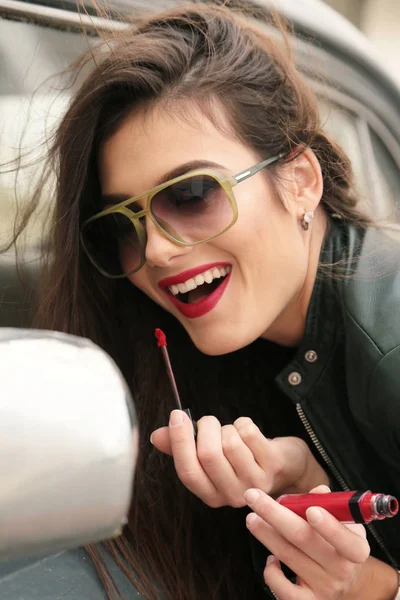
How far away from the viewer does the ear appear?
149 cm

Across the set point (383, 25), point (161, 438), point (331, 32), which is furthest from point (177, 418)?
point (383, 25)

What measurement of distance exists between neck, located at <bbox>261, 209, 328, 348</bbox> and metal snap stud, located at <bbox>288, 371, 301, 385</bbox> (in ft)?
0.29

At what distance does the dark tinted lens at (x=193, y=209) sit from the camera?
52.1 inches

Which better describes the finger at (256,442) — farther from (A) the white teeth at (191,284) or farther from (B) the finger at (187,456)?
(A) the white teeth at (191,284)

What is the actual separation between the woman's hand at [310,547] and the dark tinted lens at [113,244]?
54cm

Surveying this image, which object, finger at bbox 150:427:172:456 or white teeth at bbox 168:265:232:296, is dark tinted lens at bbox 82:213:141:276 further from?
finger at bbox 150:427:172:456

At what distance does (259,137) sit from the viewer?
56.3 inches

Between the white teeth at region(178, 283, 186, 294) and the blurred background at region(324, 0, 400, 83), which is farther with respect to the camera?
the blurred background at region(324, 0, 400, 83)

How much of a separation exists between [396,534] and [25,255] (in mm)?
911

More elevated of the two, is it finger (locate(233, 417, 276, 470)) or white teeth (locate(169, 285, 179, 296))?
white teeth (locate(169, 285, 179, 296))

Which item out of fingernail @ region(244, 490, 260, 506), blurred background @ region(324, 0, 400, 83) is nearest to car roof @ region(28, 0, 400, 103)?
fingernail @ region(244, 490, 260, 506)

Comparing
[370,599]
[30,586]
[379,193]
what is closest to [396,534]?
[370,599]

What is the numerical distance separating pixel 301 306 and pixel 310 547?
22.7 inches

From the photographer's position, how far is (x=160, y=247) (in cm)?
137
